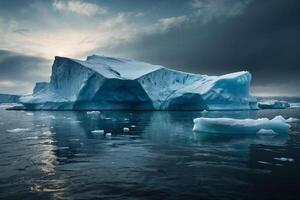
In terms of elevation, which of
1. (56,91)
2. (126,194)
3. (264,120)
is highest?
(56,91)

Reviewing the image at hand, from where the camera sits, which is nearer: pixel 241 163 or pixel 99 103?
pixel 241 163

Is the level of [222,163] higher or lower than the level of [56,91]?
lower

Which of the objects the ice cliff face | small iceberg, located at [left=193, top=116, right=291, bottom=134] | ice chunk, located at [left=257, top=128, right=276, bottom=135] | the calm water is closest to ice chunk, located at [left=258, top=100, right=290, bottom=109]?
the ice cliff face

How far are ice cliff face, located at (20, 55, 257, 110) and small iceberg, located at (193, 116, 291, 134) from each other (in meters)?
28.6

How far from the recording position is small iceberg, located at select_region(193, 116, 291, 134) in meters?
17.2

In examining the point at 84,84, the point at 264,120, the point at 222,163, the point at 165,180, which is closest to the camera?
the point at 165,180

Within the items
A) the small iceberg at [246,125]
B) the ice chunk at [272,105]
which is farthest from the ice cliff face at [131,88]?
the small iceberg at [246,125]

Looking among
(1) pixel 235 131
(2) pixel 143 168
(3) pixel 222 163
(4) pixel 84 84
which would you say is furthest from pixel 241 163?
(4) pixel 84 84

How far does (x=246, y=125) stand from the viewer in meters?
17.1

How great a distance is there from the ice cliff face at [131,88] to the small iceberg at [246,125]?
1125 inches

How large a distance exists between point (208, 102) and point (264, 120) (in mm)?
35527

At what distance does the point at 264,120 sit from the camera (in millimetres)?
17453

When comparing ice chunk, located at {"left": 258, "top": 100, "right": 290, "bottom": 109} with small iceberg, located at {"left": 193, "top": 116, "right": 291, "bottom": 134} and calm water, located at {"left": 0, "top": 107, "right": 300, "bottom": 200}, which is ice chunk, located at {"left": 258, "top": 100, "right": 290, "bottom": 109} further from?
calm water, located at {"left": 0, "top": 107, "right": 300, "bottom": 200}

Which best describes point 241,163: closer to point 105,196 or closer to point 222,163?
point 222,163
